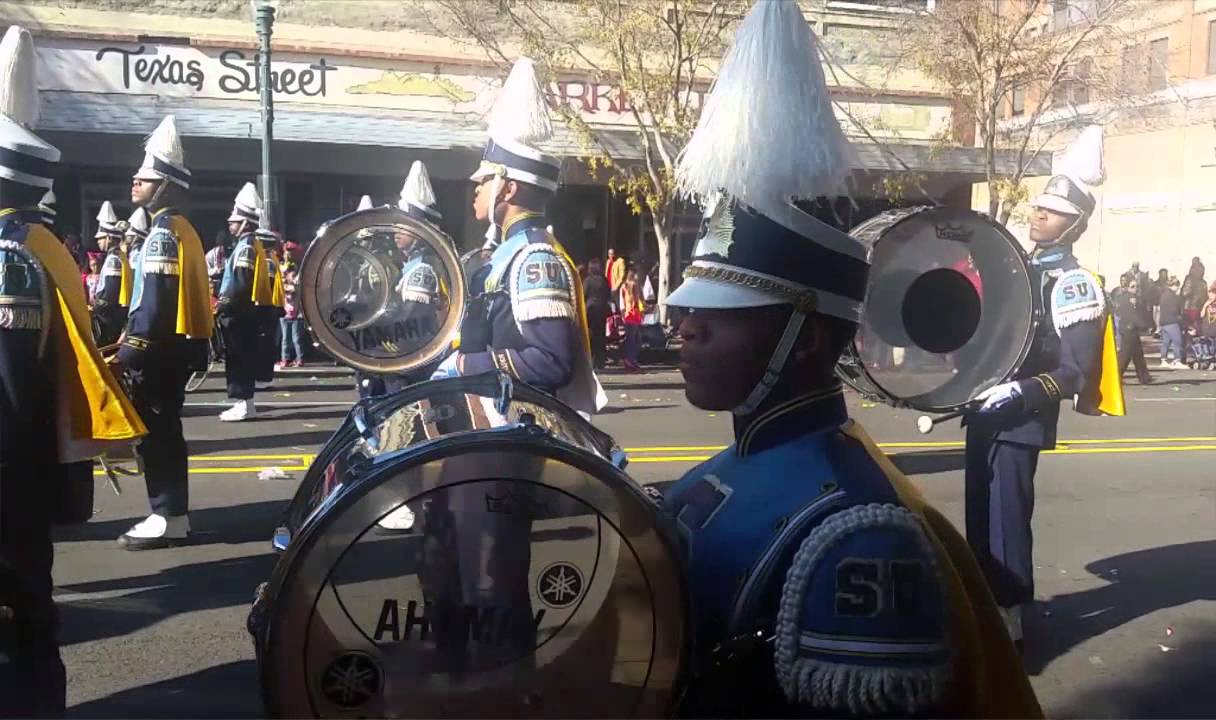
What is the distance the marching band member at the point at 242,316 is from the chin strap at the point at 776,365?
33.8 ft

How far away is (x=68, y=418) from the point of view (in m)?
4.00

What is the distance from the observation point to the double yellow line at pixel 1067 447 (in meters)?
9.97

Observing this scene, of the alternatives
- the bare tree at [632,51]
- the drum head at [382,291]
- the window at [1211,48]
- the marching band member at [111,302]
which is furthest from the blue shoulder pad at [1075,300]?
the window at [1211,48]

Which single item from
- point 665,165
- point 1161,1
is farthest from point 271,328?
point 1161,1

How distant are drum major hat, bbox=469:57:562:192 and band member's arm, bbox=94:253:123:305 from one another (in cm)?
769

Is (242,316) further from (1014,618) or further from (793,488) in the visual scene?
(793,488)

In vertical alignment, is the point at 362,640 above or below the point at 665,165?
below

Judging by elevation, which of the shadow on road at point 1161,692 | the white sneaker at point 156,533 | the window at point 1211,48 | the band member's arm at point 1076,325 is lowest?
the shadow on road at point 1161,692

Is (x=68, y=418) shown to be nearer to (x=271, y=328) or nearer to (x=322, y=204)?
(x=271, y=328)

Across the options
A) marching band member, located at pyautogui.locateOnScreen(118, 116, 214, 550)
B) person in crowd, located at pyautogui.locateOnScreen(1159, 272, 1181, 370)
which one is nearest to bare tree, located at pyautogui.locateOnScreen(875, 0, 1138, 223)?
person in crowd, located at pyautogui.locateOnScreen(1159, 272, 1181, 370)

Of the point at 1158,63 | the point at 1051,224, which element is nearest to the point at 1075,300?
the point at 1051,224

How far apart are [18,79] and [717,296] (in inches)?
132

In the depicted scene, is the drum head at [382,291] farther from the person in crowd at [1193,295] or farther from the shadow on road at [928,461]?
the person in crowd at [1193,295]

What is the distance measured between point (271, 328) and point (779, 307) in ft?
39.1
